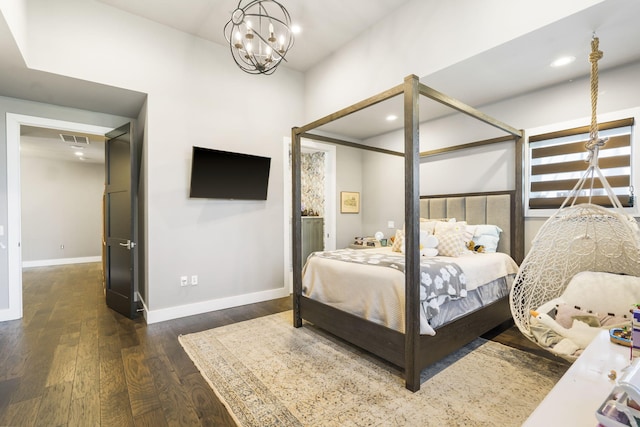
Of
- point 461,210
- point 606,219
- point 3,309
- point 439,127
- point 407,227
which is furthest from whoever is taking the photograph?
point 439,127

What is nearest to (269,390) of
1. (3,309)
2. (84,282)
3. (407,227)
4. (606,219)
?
(407,227)

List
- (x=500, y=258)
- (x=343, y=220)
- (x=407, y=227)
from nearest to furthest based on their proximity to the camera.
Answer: (x=407, y=227) → (x=500, y=258) → (x=343, y=220)

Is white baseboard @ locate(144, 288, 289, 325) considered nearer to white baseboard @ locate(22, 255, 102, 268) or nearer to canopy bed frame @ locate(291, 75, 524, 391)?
canopy bed frame @ locate(291, 75, 524, 391)

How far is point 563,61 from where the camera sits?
103 inches

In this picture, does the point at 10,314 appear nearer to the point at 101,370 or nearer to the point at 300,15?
the point at 101,370

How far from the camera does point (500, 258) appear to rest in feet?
10.2

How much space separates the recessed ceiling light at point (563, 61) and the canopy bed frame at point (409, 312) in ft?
2.09

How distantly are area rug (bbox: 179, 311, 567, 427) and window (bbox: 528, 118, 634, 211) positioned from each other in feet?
5.58

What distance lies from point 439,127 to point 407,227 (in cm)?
281

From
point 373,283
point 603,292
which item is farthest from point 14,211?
point 603,292

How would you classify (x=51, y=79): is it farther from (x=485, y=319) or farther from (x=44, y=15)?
(x=485, y=319)

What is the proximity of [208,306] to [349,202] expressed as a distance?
2.81m

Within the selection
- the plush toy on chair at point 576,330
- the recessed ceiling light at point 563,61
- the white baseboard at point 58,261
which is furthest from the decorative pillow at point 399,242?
the white baseboard at point 58,261

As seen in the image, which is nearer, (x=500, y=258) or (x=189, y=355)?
(x=189, y=355)
